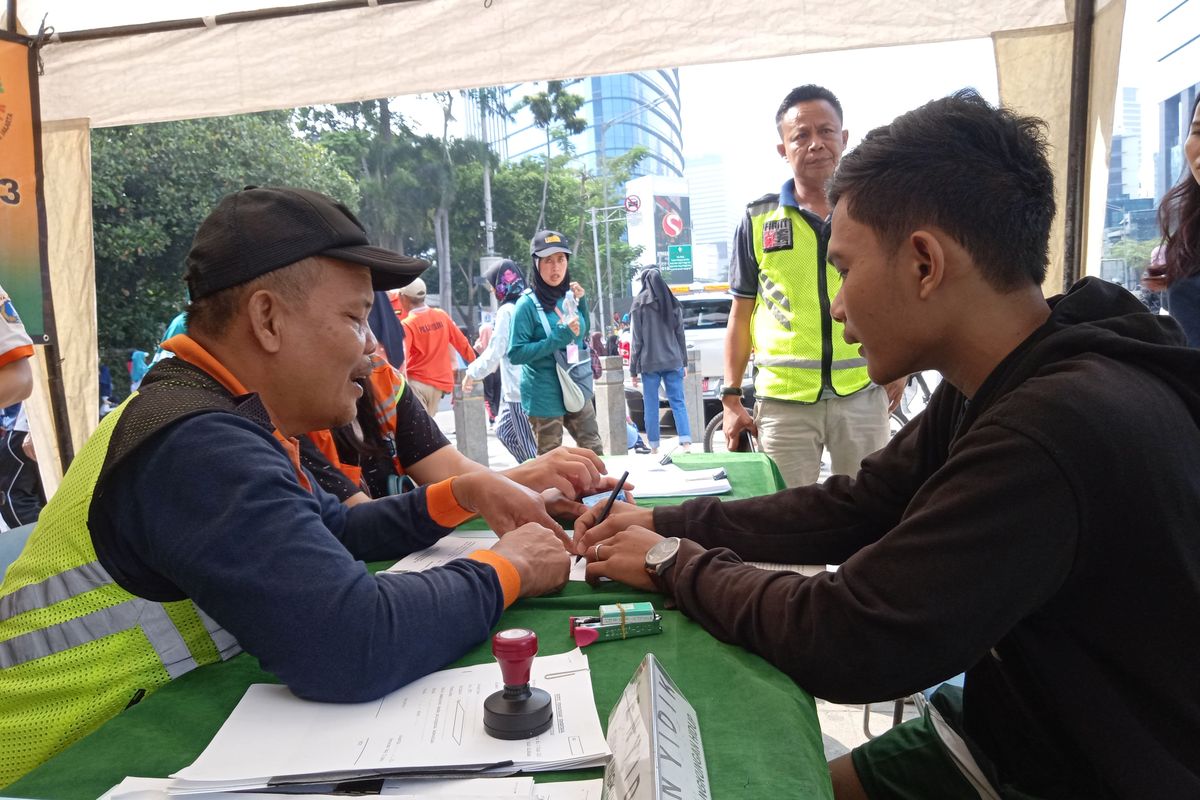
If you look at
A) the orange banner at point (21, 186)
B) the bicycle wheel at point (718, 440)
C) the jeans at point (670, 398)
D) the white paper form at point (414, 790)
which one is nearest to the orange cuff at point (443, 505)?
the white paper form at point (414, 790)

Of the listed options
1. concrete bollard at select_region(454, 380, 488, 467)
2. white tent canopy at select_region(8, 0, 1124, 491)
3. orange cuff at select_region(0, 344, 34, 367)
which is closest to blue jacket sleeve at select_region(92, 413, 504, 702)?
orange cuff at select_region(0, 344, 34, 367)

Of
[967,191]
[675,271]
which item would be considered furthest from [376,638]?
[675,271]

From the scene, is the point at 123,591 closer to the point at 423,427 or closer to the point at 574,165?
the point at 423,427

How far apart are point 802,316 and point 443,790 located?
2.75 meters

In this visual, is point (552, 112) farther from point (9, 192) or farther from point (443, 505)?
point (443, 505)

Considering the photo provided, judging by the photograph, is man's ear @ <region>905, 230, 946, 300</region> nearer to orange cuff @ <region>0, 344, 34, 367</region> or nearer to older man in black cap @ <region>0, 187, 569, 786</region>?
older man in black cap @ <region>0, 187, 569, 786</region>

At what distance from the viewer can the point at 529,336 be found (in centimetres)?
570

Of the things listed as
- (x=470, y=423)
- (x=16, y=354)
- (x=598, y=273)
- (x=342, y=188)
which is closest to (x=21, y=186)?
(x=16, y=354)

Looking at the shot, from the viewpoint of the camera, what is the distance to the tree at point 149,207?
544 inches

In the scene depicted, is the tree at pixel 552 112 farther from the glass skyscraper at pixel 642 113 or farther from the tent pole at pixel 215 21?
the tent pole at pixel 215 21

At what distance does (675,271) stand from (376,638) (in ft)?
75.3

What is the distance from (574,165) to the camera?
104 ft

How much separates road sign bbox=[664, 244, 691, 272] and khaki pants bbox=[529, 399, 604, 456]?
18.1 metres

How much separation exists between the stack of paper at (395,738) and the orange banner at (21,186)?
3.19m
